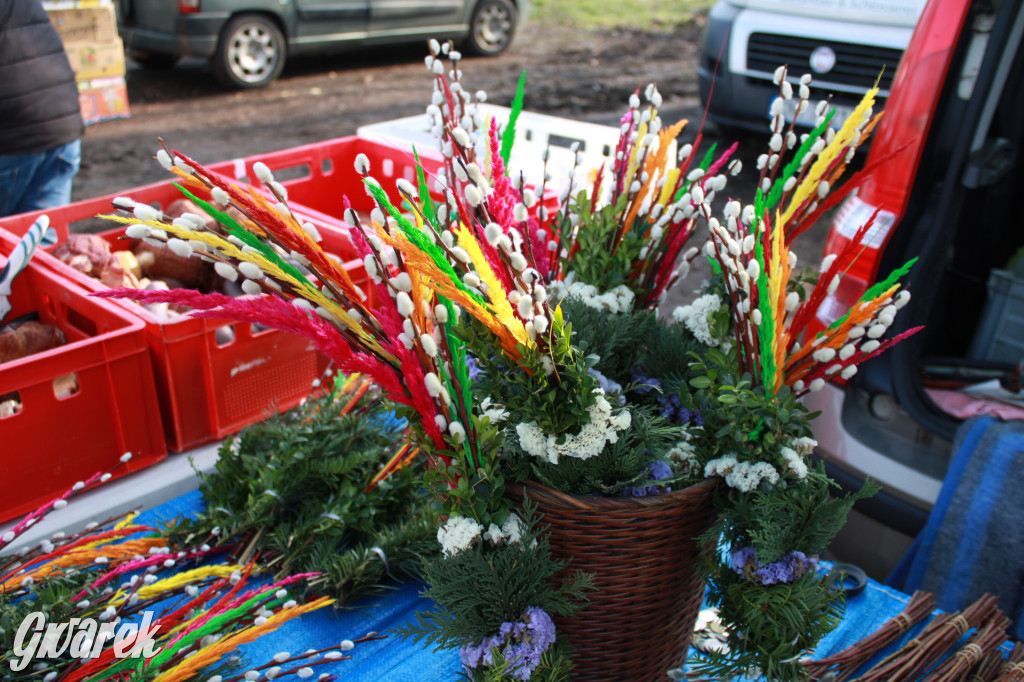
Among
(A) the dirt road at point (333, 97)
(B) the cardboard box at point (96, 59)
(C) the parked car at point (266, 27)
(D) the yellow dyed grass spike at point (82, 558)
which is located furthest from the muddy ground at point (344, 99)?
(D) the yellow dyed grass spike at point (82, 558)

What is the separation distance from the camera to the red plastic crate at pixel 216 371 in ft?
5.52

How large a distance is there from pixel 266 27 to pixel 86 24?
6.16 ft

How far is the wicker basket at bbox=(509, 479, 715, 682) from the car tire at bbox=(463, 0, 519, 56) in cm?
839

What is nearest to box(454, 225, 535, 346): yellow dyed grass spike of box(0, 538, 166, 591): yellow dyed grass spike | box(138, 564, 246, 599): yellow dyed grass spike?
box(138, 564, 246, 599): yellow dyed grass spike

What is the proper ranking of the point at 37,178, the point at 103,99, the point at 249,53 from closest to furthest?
the point at 37,178, the point at 103,99, the point at 249,53

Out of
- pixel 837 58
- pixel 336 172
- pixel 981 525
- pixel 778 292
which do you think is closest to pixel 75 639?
pixel 778 292

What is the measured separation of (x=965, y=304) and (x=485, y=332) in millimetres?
2274

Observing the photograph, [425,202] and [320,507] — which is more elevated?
[425,202]

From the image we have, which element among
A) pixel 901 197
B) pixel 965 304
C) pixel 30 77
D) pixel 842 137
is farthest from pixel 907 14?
pixel 30 77

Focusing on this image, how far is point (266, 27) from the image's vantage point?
7.17 metres

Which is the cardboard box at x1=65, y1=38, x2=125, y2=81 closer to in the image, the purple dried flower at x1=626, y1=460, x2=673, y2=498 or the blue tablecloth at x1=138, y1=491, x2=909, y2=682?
the blue tablecloth at x1=138, y1=491, x2=909, y2=682

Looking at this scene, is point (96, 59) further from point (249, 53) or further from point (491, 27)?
point (491, 27)

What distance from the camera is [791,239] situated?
1206 millimetres


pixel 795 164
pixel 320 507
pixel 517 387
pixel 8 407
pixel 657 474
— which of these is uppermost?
pixel 795 164
